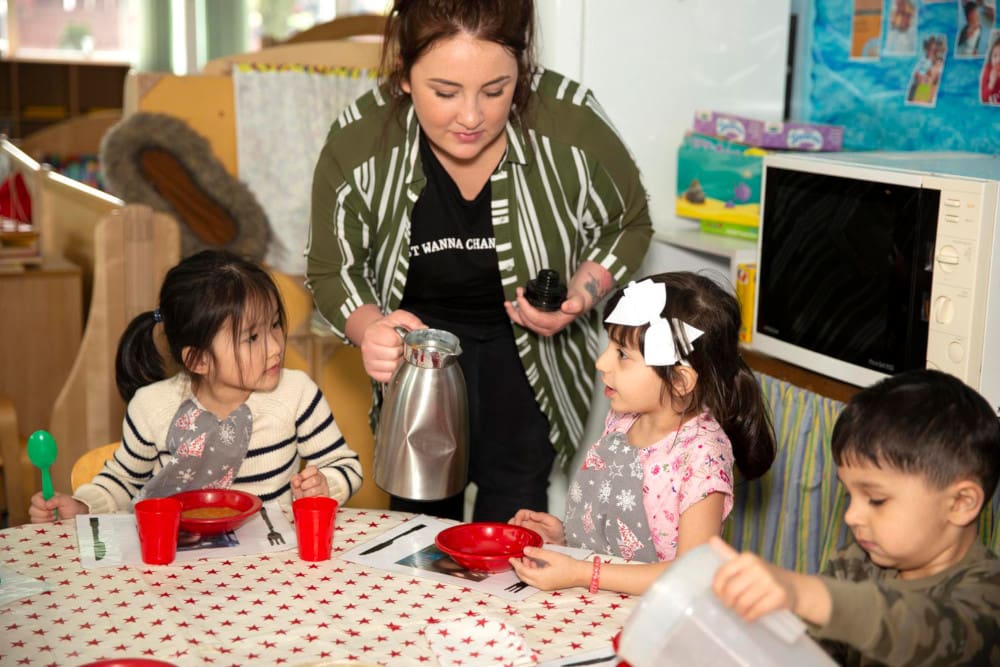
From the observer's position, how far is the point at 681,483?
1.59m

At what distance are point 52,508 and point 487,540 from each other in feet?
2.18

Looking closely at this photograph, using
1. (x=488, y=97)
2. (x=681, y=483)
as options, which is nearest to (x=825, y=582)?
(x=681, y=483)

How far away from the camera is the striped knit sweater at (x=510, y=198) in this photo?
77.4 inches

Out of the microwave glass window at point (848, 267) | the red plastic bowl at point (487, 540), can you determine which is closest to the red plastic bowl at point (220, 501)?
the red plastic bowl at point (487, 540)

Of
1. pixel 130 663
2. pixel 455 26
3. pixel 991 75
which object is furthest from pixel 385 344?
pixel 991 75

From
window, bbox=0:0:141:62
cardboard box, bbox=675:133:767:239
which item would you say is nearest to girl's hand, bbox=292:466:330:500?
cardboard box, bbox=675:133:767:239

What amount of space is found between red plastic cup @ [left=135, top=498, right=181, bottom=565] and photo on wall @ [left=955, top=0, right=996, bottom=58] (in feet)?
5.90

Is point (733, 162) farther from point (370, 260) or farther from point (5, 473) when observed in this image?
point (5, 473)

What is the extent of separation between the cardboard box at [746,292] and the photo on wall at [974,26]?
2.00ft

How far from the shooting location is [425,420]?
1585 millimetres

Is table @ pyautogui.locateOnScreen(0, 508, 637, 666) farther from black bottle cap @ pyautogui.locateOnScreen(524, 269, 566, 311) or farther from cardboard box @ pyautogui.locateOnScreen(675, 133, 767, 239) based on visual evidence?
cardboard box @ pyautogui.locateOnScreen(675, 133, 767, 239)

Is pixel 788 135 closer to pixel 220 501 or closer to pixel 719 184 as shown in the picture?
pixel 719 184

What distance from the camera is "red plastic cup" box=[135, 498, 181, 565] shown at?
4.61 ft

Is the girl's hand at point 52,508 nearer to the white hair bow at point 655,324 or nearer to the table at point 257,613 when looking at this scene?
the table at point 257,613
